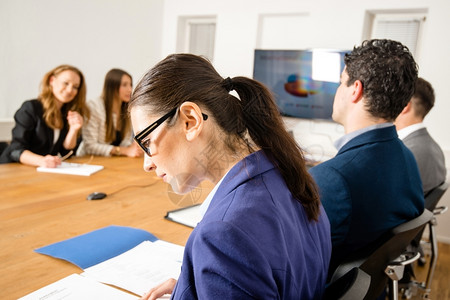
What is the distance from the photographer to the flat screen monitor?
3.83 meters

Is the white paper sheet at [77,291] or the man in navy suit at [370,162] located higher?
the man in navy suit at [370,162]

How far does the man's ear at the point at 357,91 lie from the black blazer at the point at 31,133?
6.83ft

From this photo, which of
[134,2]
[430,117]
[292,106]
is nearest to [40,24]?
[134,2]

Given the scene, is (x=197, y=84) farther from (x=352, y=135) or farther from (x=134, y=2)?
(x=134, y=2)

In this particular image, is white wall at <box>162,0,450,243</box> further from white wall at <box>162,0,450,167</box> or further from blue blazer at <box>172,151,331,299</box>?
blue blazer at <box>172,151,331,299</box>

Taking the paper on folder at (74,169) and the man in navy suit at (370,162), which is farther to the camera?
the paper on folder at (74,169)

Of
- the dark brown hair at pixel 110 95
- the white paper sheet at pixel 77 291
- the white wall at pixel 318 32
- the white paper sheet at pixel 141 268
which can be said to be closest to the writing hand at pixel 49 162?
the dark brown hair at pixel 110 95

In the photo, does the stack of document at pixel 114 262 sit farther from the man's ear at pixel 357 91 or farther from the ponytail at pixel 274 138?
the man's ear at pixel 357 91

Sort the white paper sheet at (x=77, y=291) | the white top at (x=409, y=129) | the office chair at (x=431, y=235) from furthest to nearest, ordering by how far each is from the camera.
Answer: the white top at (x=409, y=129) < the office chair at (x=431, y=235) < the white paper sheet at (x=77, y=291)

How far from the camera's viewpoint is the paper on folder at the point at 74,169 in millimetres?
2086

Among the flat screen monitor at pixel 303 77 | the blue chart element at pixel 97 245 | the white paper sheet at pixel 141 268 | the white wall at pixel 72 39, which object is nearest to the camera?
the white paper sheet at pixel 141 268

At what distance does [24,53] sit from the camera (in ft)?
11.4

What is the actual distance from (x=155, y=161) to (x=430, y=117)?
3.29 metres

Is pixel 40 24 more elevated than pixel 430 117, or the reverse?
pixel 40 24
